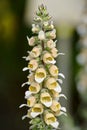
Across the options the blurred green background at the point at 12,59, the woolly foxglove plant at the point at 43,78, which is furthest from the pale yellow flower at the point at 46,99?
the blurred green background at the point at 12,59

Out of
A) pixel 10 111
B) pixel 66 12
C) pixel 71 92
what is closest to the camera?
pixel 66 12

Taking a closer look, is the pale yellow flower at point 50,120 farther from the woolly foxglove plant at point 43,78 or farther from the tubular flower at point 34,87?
the tubular flower at point 34,87

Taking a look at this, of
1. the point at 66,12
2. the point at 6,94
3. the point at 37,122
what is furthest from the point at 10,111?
the point at 37,122

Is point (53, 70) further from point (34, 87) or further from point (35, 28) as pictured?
point (35, 28)

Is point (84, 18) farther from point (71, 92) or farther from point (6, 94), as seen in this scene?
point (6, 94)

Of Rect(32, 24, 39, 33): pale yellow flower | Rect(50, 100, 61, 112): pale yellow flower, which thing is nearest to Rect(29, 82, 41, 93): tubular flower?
Rect(50, 100, 61, 112): pale yellow flower

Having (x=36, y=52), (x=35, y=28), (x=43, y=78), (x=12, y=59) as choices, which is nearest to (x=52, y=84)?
(x=43, y=78)
